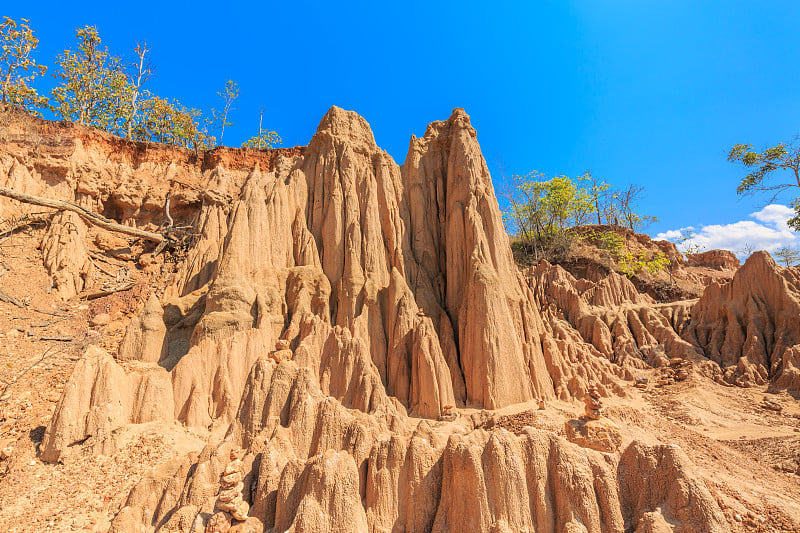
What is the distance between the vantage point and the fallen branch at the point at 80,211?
1250 cm

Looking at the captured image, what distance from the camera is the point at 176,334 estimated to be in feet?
40.9

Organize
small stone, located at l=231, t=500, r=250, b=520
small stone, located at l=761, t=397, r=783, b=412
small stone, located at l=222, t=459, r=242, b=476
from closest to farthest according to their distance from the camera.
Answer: small stone, located at l=231, t=500, r=250, b=520, small stone, located at l=222, t=459, r=242, b=476, small stone, located at l=761, t=397, r=783, b=412

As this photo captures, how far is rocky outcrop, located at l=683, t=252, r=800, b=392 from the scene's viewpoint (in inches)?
592

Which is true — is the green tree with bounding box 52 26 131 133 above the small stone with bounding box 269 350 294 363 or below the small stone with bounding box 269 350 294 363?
above

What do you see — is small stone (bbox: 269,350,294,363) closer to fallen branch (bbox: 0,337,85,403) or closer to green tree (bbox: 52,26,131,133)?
fallen branch (bbox: 0,337,85,403)

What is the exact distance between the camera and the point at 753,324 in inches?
639

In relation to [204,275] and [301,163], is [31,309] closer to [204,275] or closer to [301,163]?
[204,275]

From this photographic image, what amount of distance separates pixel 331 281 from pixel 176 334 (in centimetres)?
528

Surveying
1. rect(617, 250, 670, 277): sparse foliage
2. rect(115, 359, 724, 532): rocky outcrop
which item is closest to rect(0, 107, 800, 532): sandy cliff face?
rect(115, 359, 724, 532): rocky outcrop

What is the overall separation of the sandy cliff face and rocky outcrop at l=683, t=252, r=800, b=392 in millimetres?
84

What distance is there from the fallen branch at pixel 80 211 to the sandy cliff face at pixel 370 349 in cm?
140

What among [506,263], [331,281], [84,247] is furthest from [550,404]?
[84,247]

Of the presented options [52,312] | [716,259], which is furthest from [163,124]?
[716,259]

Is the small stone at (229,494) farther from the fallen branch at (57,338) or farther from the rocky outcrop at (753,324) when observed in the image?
the rocky outcrop at (753,324)
